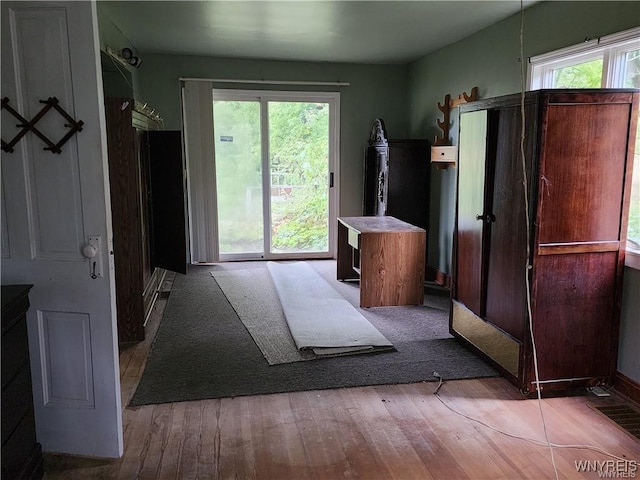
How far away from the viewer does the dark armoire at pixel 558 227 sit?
8.50 ft

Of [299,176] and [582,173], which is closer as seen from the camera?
[582,173]

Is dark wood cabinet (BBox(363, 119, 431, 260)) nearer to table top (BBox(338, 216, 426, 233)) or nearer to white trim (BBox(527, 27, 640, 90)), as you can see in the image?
table top (BBox(338, 216, 426, 233))

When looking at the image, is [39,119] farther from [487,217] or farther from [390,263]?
[390,263]

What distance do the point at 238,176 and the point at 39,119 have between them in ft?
13.2

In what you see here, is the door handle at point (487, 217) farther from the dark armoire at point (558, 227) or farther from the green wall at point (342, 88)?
the green wall at point (342, 88)

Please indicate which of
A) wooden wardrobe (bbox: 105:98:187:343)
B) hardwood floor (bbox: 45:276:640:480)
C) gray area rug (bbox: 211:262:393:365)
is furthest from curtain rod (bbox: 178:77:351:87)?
hardwood floor (bbox: 45:276:640:480)

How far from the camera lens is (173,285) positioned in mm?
5047

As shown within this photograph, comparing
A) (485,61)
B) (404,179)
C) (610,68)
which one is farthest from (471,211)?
(404,179)

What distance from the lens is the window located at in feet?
9.07

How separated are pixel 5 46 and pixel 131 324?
2.11 m

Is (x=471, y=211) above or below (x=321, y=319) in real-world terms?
above

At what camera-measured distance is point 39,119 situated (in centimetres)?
197

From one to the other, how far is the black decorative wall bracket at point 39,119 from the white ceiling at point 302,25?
1845 mm

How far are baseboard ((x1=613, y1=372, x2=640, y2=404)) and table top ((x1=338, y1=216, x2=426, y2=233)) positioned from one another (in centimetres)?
186
